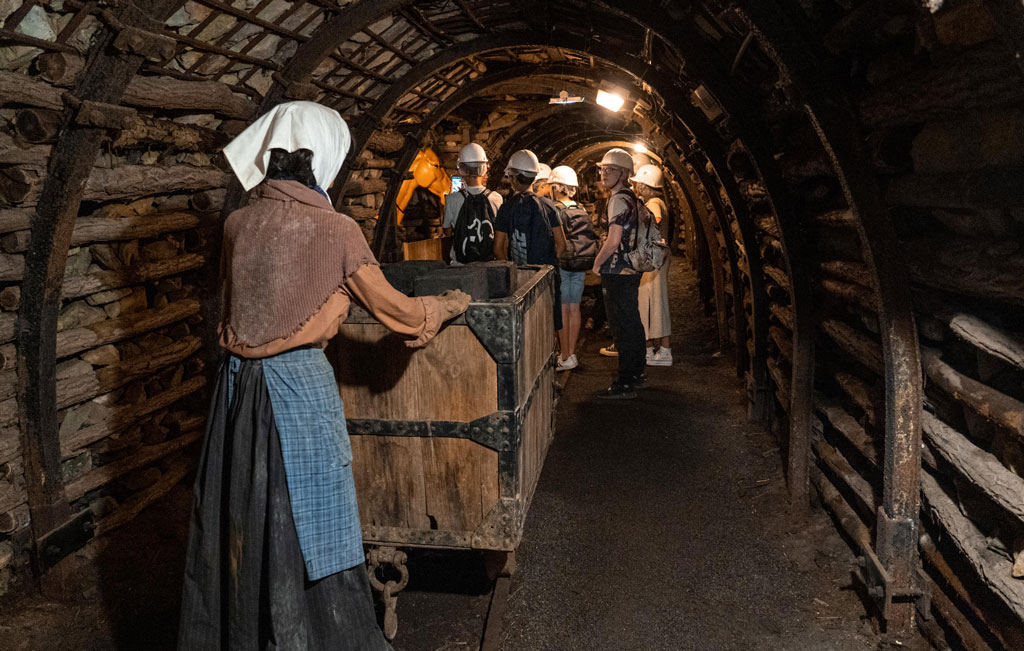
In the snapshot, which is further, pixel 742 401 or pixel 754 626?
pixel 742 401

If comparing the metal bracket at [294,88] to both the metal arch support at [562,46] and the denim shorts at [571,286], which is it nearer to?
the metal arch support at [562,46]

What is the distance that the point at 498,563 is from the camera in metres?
3.67

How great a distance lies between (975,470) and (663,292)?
5567mm

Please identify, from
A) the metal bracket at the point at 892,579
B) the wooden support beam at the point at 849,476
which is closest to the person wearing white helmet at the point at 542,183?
the wooden support beam at the point at 849,476

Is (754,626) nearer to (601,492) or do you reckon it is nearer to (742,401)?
(601,492)

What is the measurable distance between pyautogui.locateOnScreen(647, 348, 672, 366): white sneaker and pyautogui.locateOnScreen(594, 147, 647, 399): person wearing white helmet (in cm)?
140

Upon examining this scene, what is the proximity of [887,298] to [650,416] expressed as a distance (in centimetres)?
350

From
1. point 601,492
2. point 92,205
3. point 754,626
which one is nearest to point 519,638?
point 754,626

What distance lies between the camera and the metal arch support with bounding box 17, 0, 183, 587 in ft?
11.1

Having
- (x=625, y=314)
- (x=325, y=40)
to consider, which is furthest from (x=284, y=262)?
(x=625, y=314)

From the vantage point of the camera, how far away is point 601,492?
196 inches

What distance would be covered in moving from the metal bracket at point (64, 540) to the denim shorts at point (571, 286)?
490 centimetres

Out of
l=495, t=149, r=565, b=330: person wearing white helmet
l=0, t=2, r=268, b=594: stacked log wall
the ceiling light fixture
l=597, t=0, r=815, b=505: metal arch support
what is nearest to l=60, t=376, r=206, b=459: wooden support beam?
l=0, t=2, r=268, b=594: stacked log wall

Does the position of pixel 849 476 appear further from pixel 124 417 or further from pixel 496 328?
pixel 124 417
